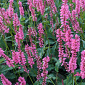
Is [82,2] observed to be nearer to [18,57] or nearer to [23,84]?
[18,57]

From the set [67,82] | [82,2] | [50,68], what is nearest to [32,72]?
[50,68]

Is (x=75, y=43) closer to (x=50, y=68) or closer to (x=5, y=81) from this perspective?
(x=5, y=81)

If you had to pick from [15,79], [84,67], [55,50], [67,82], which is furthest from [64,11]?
[15,79]

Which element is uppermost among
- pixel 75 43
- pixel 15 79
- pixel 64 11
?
pixel 64 11

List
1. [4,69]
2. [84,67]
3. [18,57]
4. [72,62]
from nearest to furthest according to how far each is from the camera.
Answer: [84,67] → [72,62] → [18,57] → [4,69]

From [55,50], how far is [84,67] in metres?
1.52

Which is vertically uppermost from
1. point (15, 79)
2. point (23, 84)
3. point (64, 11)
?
point (64, 11)

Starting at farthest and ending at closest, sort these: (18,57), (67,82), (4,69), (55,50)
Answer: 1. (55,50)
2. (4,69)
3. (67,82)
4. (18,57)

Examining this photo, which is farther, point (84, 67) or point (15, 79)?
point (15, 79)

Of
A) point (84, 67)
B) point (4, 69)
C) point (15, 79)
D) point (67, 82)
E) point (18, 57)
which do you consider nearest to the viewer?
point (84, 67)

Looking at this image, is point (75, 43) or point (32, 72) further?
point (32, 72)

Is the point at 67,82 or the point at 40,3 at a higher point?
the point at 40,3

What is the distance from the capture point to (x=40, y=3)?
2566mm

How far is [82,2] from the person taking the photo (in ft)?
8.44
